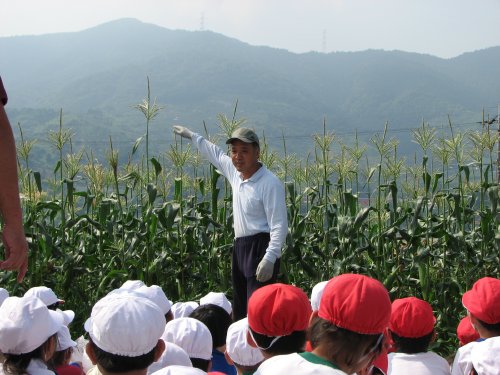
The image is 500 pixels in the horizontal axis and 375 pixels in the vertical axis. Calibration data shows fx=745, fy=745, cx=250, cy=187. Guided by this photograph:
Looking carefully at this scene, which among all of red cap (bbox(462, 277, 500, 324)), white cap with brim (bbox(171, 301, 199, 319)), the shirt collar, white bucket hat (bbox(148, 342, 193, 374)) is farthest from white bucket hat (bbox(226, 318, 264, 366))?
the shirt collar

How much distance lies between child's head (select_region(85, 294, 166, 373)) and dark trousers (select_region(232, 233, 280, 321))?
119 inches

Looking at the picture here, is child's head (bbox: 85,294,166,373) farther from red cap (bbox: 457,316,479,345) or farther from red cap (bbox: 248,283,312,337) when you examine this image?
red cap (bbox: 457,316,479,345)

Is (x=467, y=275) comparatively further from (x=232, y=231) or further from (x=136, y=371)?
(x=136, y=371)

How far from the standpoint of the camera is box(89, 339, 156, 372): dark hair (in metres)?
3.13

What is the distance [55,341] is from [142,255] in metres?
4.09

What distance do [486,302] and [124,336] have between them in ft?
7.98

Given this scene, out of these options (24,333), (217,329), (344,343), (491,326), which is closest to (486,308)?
(491,326)

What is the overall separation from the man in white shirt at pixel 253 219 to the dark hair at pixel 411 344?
1.61 meters

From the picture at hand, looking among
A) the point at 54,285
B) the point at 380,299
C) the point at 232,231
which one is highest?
the point at 380,299

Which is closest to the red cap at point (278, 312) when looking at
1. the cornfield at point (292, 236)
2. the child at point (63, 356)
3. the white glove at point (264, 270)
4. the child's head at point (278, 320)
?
the child's head at point (278, 320)

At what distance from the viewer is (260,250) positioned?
6273 millimetres

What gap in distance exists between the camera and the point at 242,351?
407 cm

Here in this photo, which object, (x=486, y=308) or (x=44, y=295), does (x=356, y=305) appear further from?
(x=44, y=295)

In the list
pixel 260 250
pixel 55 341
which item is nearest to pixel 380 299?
pixel 55 341
